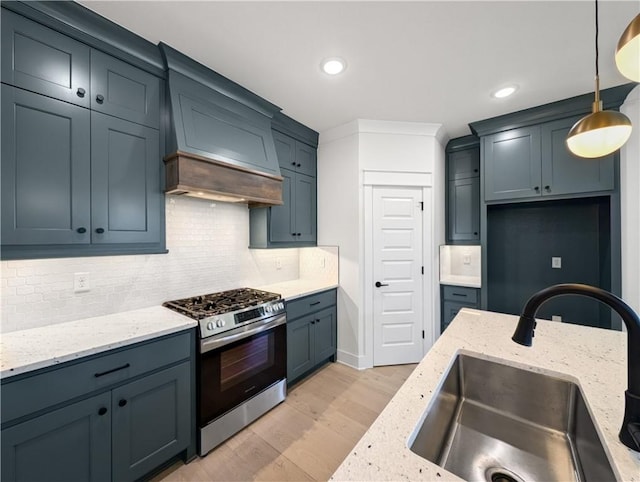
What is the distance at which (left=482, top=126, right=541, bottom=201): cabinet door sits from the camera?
268cm

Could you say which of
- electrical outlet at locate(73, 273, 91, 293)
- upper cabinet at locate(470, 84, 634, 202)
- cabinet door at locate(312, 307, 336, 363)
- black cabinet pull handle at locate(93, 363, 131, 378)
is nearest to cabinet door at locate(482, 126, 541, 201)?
upper cabinet at locate(470, 84, 634, 202)

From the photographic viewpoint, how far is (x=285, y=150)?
2842mm

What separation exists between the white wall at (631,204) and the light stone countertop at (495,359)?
4.60 feet

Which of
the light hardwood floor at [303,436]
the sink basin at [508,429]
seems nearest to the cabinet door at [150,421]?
the light hardwood floor at [303,436]

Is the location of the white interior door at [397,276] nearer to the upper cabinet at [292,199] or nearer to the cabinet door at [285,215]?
the upper cabinet at [292,199]

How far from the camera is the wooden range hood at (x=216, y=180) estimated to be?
1798 millimetres

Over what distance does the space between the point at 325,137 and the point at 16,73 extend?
2.46 m

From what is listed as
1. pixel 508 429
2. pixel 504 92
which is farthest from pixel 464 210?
pixel 508 429

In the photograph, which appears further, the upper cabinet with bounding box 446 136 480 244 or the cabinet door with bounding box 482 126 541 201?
the upper cabinet with bounding box 446 136 480 244

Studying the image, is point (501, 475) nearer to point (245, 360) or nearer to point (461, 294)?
point (245, 360)

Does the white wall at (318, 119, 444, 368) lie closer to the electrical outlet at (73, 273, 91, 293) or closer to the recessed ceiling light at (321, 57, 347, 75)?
the recessed ceiling light at (321, 57, 347, 75)

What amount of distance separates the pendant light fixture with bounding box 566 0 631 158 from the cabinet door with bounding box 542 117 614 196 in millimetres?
1490

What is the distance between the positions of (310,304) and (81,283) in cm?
177

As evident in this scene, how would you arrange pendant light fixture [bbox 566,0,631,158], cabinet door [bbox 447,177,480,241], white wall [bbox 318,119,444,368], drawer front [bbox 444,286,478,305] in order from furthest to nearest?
cabinet door [bbox 447,177,480,241]
drawer front [bbox 444,286,478,305]
white wall [bbox 318,119,444,368]
pendant light fixture [bbox 566,0,631,158]
